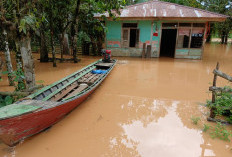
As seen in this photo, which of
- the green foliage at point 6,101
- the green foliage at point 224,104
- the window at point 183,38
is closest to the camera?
the green foliage at point 224,104

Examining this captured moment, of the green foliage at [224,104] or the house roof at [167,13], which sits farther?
the house roof at [167,13]

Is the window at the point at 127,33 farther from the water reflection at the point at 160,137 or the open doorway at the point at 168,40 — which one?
the water reflection at the point at 160,137

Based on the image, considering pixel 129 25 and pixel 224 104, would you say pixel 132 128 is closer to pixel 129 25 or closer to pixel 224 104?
pixel 224 104

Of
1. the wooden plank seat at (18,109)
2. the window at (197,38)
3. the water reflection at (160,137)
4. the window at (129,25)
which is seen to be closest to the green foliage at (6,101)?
the wooden plank seat at (18,109)

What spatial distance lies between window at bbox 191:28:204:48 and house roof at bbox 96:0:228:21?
3.35 feet

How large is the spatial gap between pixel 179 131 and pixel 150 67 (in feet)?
19.6

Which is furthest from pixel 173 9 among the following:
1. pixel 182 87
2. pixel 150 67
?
pixel 182 87

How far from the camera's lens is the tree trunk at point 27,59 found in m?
4.11

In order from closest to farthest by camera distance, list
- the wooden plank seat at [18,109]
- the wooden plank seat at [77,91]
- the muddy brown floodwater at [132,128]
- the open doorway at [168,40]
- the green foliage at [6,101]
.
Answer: the wooden plank seat at [18,109]
the muddy brown floodwater at [132,128]
the green foliage at [6,101]
the wooden plank seat at [77,91]
the open doorway at [168,40]

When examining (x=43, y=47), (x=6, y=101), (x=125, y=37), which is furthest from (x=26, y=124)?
(x=125, y=37)

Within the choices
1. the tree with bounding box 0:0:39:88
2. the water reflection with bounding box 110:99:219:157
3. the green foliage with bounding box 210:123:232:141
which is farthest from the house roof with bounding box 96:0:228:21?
the green foliage with bounding box 210:123:232:141

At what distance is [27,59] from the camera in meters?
4.22

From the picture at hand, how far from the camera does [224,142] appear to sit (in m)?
3.12

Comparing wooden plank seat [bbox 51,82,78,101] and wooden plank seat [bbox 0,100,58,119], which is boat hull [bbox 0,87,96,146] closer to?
wooden plank seat [bbox 0,100,58,119]
